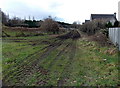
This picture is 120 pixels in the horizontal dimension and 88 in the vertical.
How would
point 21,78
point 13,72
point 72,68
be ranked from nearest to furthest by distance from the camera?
point 21,78 → point 13,72 → point 72,68

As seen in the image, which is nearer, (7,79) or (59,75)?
(7,79)

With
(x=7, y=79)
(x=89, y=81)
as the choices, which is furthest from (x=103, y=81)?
(x=7, y=79)

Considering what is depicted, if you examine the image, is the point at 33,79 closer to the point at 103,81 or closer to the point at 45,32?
the point at 103,81

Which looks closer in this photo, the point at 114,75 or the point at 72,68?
the point at 114,75

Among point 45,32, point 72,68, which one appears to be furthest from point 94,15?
point 72,68

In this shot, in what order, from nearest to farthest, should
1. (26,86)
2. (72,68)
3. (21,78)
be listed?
(26,86), (21,78), (72,68)

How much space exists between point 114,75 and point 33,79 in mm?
3447

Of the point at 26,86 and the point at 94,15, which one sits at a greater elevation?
the point at 94,15

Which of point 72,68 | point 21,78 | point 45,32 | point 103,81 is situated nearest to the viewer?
point 103,81

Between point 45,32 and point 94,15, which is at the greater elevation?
point 94,15

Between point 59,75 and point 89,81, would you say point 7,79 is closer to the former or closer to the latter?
point 59,75

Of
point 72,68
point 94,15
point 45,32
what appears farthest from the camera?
point 94,15

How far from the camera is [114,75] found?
6535 mm

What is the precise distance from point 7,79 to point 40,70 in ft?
5.71
